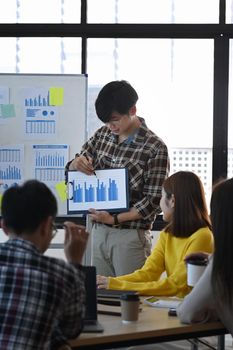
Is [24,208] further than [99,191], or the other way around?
[99,191]

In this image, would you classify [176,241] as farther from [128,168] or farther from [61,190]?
[61,190]

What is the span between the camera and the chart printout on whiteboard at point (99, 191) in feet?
11.1

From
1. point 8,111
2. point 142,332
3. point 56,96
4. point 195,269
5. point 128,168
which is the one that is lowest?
point 142,332

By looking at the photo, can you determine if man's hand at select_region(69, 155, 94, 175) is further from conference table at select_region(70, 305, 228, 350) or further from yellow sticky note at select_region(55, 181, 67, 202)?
conference table at select_region(70, 305, 228, 350)

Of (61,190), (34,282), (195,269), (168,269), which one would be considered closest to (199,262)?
(195,269)

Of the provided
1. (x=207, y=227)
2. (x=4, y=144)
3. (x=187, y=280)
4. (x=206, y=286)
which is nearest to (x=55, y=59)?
(x=4, y=144)

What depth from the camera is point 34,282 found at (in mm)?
1671

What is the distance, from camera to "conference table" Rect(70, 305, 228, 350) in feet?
6.38

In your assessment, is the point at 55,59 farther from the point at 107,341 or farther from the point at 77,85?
the point at 107,341

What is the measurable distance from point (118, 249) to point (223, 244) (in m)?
1.39

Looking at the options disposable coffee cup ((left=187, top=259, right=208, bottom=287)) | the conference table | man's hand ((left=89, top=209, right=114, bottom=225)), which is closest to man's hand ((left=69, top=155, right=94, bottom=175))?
man's hand ((left=89, top=209, right=114, bottom=225))

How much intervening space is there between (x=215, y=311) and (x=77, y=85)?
8.84 feet

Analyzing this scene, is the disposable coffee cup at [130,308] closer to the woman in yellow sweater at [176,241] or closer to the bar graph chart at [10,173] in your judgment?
the woman in yellow sweater at [176,241]

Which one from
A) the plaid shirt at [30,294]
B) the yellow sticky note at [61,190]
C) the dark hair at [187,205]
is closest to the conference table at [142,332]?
the plaid shirt at [30,294]
